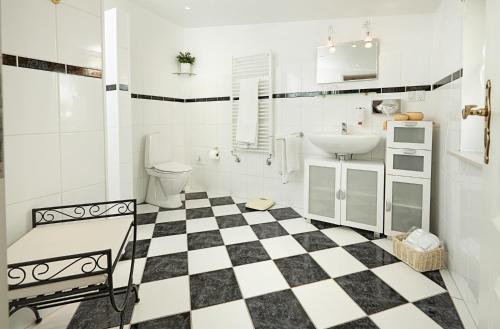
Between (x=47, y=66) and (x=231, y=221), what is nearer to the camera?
(x=47, y=66)

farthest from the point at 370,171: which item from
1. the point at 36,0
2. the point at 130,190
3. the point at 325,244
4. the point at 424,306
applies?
the point at 36,0

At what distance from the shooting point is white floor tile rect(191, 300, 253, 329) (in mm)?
1459

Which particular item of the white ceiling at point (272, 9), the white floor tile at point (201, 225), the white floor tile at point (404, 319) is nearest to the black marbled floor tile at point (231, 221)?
the white floor tile at point (201, 225)

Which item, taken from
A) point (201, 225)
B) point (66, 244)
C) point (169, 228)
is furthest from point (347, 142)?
point (66, 244)

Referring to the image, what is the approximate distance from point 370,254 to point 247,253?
0.94 metres

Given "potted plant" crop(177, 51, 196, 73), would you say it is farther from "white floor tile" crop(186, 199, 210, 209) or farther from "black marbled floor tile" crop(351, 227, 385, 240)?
"black marbled floor tile" crop(351, 227, 385, 240)

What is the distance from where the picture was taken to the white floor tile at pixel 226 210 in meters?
3.18

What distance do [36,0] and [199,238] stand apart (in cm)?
190

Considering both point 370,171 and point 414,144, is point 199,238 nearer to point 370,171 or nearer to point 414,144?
point 370,171

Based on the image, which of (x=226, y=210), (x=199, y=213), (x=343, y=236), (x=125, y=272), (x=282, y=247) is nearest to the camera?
(x=125, y=272)

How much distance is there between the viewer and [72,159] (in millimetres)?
1666

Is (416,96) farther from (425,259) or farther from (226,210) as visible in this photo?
(226,210)

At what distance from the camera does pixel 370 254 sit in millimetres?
2236

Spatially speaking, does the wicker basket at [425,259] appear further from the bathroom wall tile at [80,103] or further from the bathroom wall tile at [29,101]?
the bathroom wall tile at [29,101]
